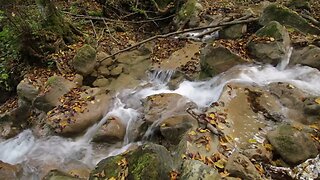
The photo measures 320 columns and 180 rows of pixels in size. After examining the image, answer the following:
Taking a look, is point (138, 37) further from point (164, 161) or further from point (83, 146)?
point (164, 161)

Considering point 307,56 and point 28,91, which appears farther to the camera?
point 28,91

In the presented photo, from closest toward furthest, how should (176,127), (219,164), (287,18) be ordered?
1. (219,164)
2. (176,127)
3. (287,18)

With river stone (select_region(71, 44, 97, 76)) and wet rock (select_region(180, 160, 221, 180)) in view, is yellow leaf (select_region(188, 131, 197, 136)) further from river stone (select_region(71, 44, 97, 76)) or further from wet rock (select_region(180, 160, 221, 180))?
river stone (select_region(71, 44, 97, 76))

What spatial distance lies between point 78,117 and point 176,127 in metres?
2.50

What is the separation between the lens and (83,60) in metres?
8.67

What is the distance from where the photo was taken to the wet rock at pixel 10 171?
6.06 meters

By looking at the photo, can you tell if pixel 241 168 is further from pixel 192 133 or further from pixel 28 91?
pixel 28 91

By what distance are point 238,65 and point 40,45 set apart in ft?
18.3

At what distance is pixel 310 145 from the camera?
4941 millimetres

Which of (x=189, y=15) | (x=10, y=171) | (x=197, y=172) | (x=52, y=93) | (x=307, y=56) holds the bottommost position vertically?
(x=10, y=171)

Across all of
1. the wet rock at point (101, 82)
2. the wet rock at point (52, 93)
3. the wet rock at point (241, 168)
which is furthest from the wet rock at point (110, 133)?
the wet rock at point (241, 168)

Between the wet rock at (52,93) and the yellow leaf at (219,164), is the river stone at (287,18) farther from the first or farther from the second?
the wet rock at (52,93)

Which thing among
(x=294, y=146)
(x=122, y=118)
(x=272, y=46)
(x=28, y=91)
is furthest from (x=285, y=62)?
(x=28, y=91)

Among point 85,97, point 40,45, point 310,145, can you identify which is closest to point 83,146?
point 85,97
